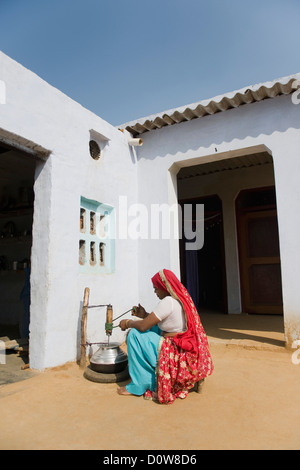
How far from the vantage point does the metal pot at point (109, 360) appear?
3.46m

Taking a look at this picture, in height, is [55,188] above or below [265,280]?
above

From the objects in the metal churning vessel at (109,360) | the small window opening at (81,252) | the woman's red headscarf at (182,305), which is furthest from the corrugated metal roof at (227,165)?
the metal churning vessel at (109,360)

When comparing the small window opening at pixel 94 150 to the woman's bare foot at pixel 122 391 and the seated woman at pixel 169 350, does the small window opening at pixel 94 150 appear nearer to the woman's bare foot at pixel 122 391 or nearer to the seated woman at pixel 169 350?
the seated woman at pixel 169 350

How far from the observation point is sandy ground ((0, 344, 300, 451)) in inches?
83.9

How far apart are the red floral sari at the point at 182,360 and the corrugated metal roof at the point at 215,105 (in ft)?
10.2

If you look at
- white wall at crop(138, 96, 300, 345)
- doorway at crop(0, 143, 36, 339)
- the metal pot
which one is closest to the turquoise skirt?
the metal pot

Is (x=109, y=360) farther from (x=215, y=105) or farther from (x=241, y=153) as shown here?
(x=215, y=105)

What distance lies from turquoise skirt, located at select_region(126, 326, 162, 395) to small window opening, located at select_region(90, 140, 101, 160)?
2.91m

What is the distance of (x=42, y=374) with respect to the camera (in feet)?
11.9

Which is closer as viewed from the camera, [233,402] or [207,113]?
[233,402]

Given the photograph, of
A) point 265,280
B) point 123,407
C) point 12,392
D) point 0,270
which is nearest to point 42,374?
point 12,392

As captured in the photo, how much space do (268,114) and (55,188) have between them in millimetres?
3157

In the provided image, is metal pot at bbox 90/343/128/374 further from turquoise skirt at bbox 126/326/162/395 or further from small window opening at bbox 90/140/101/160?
small window opening at bbox 90/140/101/160
